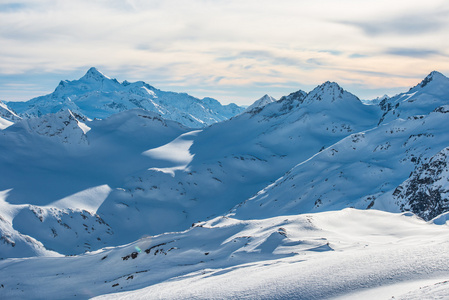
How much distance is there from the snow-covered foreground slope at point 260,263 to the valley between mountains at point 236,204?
0.14 m

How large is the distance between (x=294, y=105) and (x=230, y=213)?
109726 mm

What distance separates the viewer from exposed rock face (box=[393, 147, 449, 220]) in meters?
50.1

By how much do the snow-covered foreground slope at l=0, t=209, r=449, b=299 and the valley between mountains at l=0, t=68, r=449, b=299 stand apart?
0.46ft

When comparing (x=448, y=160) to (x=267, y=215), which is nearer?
(x=448, y=160)

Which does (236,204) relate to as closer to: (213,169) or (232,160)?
(213,169)

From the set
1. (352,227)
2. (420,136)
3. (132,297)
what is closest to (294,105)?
(420,136)

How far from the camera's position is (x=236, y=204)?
346ft

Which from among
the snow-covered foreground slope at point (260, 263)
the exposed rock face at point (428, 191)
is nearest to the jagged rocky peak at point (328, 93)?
the exposed rock face at point (428, 191)

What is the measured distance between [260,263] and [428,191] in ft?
119

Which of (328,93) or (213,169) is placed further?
(328,93)

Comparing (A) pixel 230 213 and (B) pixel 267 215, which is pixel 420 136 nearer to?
(B) pixel 267 215

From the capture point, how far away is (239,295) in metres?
20.3

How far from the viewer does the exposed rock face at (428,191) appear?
5012cm

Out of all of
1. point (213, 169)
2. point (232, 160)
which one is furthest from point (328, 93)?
point (213, 169)
